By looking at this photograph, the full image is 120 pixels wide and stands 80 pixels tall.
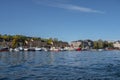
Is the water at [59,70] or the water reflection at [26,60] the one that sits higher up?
the water reflection at [26,60]

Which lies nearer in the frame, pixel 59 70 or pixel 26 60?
pixel 59 70

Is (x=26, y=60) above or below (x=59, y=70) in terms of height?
above

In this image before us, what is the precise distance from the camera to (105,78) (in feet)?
107

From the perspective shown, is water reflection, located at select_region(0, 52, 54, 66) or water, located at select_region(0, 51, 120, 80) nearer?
water, located at select_region(0, 51, 120, 80)

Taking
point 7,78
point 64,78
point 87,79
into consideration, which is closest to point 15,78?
point 7,78

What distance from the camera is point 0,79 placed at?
31.1 metres

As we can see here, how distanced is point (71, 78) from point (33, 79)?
4.19 meters

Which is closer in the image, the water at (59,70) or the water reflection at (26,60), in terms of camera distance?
the water at (59,70)

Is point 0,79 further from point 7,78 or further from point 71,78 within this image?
point 71,78

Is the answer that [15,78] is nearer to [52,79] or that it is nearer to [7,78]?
[7,78]

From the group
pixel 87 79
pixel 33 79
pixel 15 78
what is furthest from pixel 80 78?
pixel 15 78

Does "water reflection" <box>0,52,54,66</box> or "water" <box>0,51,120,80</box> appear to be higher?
"water reflection" <box>0,52,54,66</box>

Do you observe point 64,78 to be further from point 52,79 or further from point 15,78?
point 15,78

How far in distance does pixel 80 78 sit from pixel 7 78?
8022 mm
